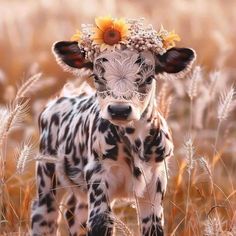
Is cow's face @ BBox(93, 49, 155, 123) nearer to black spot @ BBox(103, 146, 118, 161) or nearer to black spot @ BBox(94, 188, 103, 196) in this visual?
black spot @ BBox(103, 146, 118, 161)

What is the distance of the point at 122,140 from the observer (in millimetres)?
6227

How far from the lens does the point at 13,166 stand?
9938 millimetres

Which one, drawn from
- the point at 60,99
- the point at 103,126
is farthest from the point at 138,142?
the point at 60,99

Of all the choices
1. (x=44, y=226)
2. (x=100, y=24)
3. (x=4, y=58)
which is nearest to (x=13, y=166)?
(x=44, y=226)

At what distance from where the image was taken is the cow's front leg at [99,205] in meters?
6.14

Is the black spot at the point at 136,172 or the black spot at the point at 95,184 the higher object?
the black spot at the point at 136,172

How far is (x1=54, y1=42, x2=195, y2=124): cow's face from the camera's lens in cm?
579

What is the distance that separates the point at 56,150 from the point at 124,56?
1.23 meters

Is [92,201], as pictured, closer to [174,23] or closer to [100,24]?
[100,24]

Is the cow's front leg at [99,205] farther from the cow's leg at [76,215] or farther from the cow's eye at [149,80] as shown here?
the cow's leg at [76,215]

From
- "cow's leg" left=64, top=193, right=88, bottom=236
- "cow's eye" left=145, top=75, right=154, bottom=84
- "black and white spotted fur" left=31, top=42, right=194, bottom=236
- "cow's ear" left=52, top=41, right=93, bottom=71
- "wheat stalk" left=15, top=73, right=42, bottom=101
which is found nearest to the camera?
"black and white spotted fur" left=31, top=42, right=194, bottom=236

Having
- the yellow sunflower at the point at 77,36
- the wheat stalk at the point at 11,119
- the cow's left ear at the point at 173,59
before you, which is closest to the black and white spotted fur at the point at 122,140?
the cow's left ear at the point at 173,59

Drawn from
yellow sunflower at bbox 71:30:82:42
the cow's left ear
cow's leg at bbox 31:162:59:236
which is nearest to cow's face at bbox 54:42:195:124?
the cow's left ear

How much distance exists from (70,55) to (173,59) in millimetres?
601
